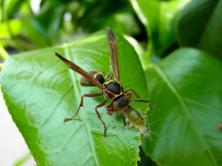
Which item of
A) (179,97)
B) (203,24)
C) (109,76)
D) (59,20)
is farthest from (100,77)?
(59,20)

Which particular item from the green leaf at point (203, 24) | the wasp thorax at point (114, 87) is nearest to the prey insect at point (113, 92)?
the wasp thorax at point (114, 87)

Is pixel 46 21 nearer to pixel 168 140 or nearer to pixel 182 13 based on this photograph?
pixel 182 13

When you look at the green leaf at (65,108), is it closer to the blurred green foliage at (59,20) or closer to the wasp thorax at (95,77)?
the wasp thorax at (95,77)

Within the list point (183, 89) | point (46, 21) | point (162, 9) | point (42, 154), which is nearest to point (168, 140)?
point (183, 89)

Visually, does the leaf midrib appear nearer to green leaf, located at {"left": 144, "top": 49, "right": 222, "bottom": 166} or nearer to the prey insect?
green leaf, located at {"left": 144, "top": 49, "right": 222, "bottom": 166}

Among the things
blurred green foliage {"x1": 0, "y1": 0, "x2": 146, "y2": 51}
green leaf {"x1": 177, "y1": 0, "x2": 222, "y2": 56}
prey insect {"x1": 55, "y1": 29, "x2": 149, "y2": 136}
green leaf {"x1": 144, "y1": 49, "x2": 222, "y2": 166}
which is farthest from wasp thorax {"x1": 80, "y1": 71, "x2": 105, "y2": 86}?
blurred green foliage {"x1": 0, "y1": 0, "x2": 146, "y2": 51}

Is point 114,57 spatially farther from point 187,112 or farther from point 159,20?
point 159,20

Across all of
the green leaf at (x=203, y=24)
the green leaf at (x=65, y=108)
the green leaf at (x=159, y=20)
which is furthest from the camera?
the green leaf at (x=159, y=20)
